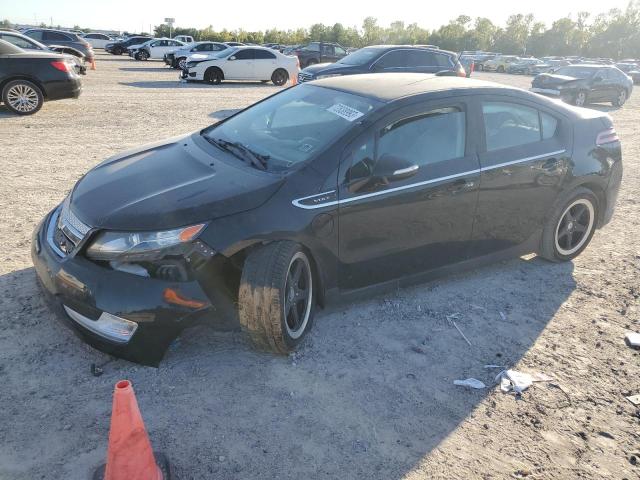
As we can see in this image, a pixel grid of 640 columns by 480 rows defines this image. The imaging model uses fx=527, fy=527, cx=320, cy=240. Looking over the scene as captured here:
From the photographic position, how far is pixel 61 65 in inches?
411

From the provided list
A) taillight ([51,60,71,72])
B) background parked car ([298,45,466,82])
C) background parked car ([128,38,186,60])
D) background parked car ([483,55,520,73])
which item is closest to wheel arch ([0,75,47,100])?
taillight ([51,60,71,72])

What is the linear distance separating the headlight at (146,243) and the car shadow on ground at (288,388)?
0.69m

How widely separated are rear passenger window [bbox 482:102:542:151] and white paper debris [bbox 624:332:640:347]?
1.63 metres

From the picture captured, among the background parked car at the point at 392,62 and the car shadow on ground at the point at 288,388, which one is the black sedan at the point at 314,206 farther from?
the background parked car at the point at 392,62

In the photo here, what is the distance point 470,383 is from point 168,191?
84.7 inches

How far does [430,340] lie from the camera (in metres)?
3.59

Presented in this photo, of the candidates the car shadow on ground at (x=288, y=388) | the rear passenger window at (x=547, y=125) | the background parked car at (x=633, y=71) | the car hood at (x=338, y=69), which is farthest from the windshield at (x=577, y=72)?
the background parked car at (x=633, y=71)

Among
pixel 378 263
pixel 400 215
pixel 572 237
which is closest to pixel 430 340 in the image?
pixel 378 263

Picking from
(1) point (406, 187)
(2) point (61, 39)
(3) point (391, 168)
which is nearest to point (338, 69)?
(1) point (406, 187)

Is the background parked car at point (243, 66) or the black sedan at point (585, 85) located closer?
the black sedan at point (585, 85)

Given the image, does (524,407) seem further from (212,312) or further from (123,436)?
(123,436)

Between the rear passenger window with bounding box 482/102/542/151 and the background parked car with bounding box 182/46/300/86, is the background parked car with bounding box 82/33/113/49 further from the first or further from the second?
the rear passenger window with bounding box 482/102/542/151

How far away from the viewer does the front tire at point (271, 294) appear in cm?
299

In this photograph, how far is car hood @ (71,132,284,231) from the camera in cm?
298
